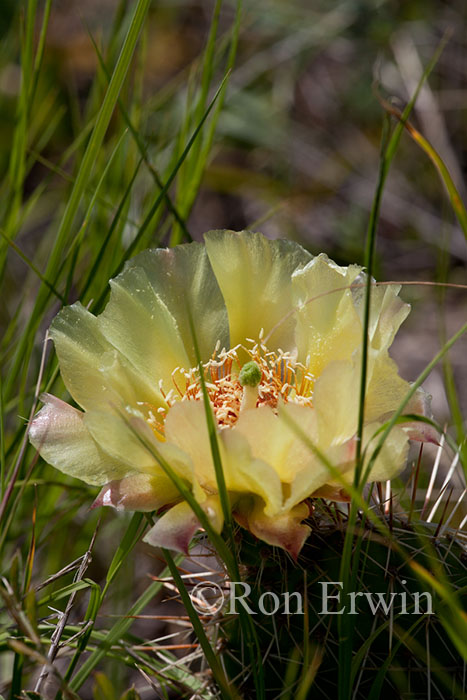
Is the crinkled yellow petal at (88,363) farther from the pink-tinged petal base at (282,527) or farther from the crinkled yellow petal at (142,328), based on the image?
the pink-tinged petal base at (282,527)

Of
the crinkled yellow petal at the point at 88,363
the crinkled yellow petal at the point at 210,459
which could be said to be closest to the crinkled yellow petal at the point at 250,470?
the crinkled yellow petal at the point at 210,459

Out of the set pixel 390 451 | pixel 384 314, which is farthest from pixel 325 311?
pixel 390 451

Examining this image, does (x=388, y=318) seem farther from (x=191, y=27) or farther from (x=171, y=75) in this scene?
(x=191, y=27)

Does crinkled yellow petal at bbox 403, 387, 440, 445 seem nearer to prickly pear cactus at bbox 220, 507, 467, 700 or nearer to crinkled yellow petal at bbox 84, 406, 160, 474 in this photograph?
prickly pear cactus at bbox 220, 507, 467, 700

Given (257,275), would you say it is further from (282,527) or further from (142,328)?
(282,527)

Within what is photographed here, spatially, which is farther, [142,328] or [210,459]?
[142,328]
